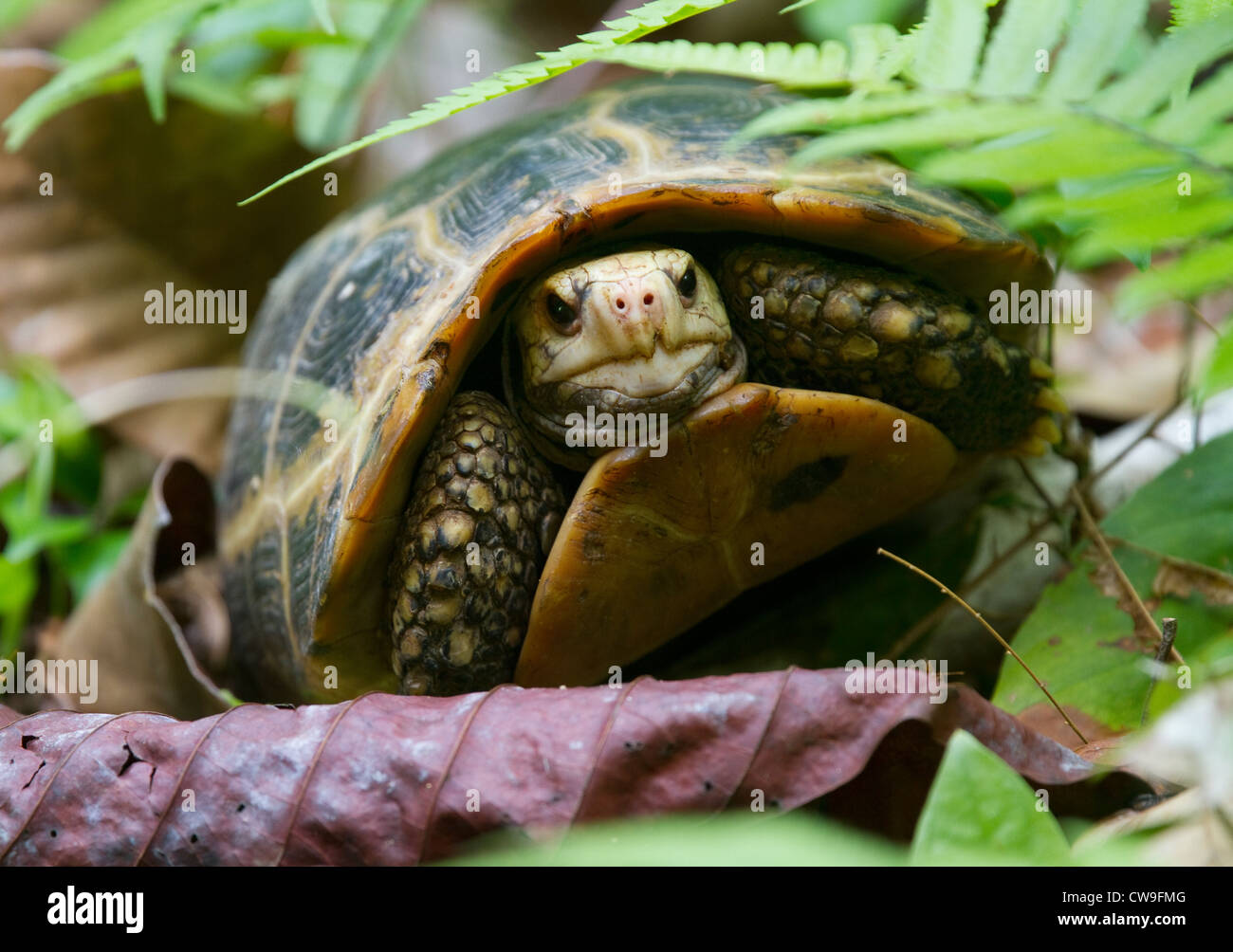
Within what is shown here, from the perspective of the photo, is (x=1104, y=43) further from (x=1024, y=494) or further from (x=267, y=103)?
(x=267, y=103)

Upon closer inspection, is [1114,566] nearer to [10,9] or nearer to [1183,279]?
[1183,279]

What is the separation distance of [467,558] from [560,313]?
524 millimetres

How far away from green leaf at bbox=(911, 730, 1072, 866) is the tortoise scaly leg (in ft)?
3.71

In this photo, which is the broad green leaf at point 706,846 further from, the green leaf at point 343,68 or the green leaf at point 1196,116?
the green leaf at point 343,68

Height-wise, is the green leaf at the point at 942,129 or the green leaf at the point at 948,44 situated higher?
the green leaf at the point at 948,44

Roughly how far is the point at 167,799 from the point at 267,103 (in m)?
3.23

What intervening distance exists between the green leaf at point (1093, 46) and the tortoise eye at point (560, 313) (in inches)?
36.6

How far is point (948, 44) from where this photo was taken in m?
1.61

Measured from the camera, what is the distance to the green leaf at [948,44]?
1.55 m

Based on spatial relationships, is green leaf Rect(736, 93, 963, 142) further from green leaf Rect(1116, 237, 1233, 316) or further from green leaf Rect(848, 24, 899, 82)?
green leaf Rect(1116, 237, 1233, 316)

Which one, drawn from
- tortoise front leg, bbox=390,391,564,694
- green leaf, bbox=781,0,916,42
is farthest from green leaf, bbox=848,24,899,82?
green leaf, bbox=781,0,916,42

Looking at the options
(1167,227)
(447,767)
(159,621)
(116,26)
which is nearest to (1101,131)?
(1167,227)

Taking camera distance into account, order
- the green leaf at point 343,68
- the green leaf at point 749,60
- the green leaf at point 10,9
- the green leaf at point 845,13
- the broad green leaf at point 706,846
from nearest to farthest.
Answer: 1. the broad green leaf at point 706,846
2. the green leaf at point 749,60
3. the green leaf at point 10,9
4. the green leaf at point 845,13
5. the green leaf at point 343,68

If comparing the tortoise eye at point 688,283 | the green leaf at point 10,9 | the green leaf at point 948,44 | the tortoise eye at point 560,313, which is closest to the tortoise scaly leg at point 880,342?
the tortoise eye at point 688,283
